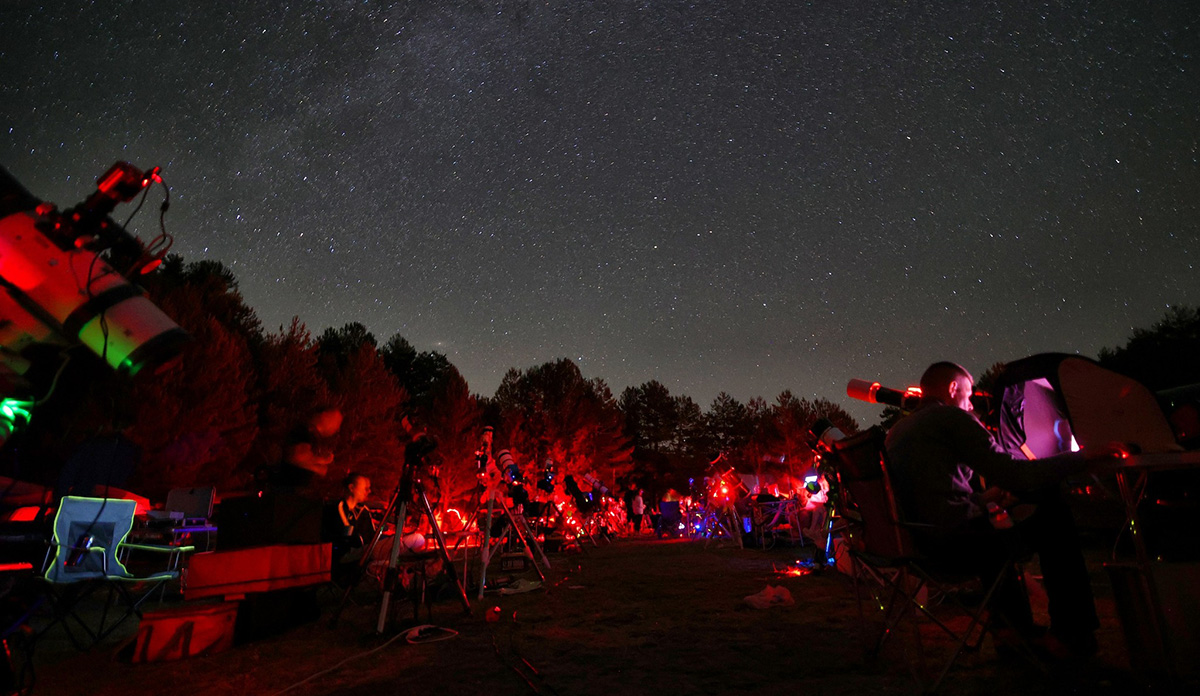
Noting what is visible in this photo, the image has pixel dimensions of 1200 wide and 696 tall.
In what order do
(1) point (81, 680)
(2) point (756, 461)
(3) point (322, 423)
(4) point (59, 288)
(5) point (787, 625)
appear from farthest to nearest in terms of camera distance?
1. (2) point (756, 461)
2. (3) point (322, 423)
3. (5) point (787, 625)
4. (1) point (81, 680)
5. (4) point (59, 288)

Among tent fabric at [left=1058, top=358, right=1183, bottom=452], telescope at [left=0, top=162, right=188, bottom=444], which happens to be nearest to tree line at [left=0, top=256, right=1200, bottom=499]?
telescope at [left=0, top=162, right=188, bottom=444]

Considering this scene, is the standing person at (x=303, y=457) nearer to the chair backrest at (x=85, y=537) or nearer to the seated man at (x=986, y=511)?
the chair backrest at (x=85, y=537)

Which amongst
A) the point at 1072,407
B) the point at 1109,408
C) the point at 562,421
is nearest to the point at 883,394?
the point at 1072,407

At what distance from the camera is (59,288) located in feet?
6.89

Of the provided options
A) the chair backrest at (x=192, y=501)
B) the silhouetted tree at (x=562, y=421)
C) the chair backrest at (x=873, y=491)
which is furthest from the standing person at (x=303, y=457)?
the silhouetted tree at (x=562, y=421)

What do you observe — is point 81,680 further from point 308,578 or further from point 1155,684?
point 1155,684

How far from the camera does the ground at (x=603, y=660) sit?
2.81m

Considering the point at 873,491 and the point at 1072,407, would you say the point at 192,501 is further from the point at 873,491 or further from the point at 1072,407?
the point at 1072,407

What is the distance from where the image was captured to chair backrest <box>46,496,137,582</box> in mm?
3826

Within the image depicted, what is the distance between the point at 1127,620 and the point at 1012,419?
2.33 meters

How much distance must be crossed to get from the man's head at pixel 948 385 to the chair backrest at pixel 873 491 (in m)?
0.69

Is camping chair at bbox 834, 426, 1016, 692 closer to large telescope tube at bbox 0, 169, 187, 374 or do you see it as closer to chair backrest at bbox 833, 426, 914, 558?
chair backrest at bbox 833, 426, 914, 558

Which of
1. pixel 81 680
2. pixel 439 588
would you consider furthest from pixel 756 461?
pixel 81 680

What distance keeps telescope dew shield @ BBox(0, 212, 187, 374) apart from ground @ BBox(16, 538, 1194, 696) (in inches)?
75.2
